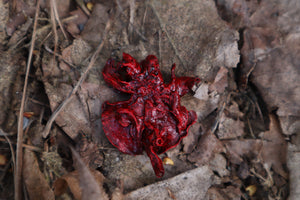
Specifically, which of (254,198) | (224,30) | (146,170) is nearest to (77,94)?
(146,170)

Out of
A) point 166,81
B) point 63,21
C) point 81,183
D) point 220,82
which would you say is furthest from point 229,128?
point 63,21

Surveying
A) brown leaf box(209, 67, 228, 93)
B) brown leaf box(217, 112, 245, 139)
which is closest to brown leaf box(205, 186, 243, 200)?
brown leaf box(217, 112, 245, 139)

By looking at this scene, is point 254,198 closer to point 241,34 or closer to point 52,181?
point 241,34

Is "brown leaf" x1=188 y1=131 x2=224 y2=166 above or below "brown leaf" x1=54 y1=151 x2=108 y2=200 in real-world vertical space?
above

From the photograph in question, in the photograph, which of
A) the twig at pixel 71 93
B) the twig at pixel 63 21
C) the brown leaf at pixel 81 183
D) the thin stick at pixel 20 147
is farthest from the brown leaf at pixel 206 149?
the twig at pixel 63 21

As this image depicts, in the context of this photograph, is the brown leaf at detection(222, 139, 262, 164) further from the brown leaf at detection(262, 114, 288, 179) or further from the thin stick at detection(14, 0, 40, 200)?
the thin stick at detection(14, 0, 40, 200)
